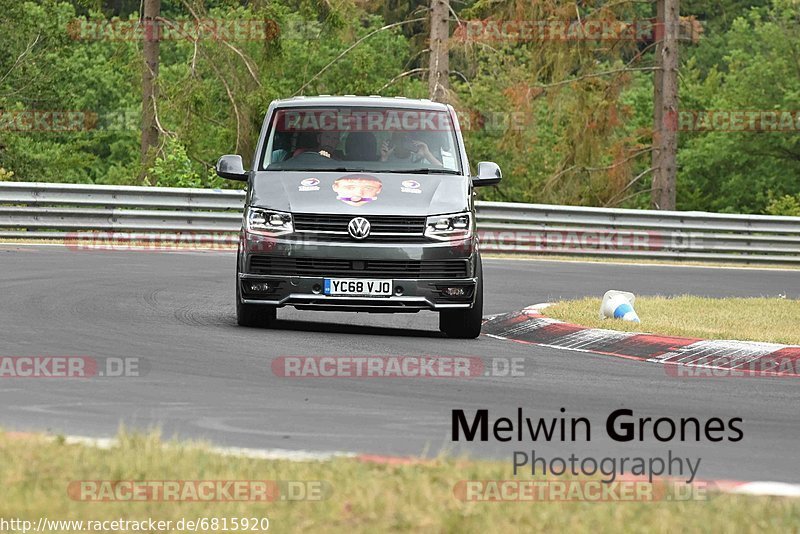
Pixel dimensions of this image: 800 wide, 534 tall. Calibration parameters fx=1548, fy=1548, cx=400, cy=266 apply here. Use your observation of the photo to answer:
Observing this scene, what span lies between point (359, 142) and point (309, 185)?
0.87m

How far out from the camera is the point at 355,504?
5.63m

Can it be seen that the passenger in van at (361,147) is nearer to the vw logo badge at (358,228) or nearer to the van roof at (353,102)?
the van roof at (353,102)

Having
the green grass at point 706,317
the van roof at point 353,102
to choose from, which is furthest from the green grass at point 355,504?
the van roof at point 353,102

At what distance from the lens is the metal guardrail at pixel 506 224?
80.2ft

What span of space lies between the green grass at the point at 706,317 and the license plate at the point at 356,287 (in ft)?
7.09

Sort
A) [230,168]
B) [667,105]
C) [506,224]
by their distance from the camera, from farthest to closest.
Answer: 1. [667,105]
2. [506,224]
3. [230,168]

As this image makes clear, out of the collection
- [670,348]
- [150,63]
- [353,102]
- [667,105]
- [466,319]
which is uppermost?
[150,63]

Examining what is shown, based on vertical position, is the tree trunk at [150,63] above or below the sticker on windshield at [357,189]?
above

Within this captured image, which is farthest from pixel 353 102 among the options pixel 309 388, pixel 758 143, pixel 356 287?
pixel 758 143

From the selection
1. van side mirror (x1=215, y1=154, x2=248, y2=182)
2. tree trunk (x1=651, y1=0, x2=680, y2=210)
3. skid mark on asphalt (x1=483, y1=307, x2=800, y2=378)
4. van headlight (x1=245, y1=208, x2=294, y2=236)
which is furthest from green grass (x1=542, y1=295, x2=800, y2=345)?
tree trunk (x1=651, y1=0, x2=680, y2=210)

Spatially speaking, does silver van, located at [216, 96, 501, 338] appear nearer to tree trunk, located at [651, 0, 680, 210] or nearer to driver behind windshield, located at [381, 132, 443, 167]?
driver behind windshield, located at [381, 132, 443, 167]

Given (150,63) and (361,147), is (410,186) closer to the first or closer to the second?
(361,147)

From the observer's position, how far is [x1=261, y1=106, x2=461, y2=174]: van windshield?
1338 centimetres

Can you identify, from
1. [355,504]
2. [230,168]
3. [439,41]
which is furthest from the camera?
[439,41]
